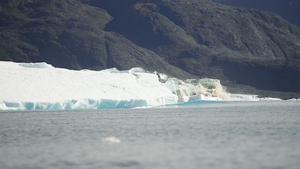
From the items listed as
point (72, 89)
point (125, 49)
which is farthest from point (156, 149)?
point (125, 49)

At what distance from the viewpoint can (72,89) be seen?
51125 millimetres

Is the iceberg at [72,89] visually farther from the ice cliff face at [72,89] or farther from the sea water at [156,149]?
the sea water at [156,149]

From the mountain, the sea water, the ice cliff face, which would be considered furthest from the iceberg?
the mountain

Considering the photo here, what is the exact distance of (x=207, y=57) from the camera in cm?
18275

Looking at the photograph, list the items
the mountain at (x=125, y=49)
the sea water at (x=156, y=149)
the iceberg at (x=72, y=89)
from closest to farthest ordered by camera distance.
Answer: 1. the sea water at (x=156, y=149)
2. the iceberg at (x=72, y=89)
3. the mountain at (x=125, y=49)

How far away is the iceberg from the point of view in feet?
154

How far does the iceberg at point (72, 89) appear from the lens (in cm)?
4681

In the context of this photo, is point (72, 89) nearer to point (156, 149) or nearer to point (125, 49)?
point (156, 149)

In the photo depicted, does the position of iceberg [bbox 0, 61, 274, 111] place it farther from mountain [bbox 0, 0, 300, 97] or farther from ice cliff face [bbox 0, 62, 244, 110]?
mountain [bbox 0, 0, 300, 97]

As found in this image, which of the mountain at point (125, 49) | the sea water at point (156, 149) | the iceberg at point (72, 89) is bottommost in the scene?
the sea water at point (156, 149)

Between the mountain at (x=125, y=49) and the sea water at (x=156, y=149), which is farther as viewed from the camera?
the mountain at (x=125, y=49)

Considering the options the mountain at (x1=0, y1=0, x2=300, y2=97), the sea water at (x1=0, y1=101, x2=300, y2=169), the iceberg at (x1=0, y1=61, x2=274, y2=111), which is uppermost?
the mountain at (x1=0, y1=0, x2=300, y2=97)

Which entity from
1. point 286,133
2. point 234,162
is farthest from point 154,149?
point 286,133

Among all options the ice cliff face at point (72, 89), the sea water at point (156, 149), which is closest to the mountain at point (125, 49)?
the ice cliff face at point (72, 89)
